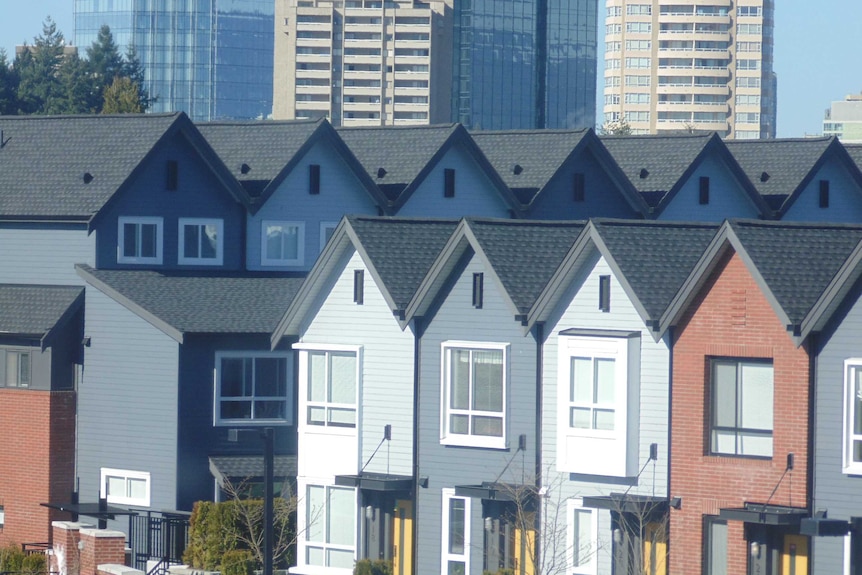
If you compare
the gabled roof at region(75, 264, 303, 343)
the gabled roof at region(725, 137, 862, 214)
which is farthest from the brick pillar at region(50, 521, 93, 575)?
the gabled roof at region(725, 137, 862, 214)

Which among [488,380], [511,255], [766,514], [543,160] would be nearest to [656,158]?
[543,160]

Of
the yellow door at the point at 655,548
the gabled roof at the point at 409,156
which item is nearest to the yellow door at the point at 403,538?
the yellow door at the point at 655,548

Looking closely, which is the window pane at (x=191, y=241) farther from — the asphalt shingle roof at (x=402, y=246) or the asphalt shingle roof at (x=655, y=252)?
the asphalt shingle roof at (x=655, y=252)

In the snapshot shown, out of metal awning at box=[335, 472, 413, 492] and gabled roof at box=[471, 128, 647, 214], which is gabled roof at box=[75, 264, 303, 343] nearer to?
metal awning at box=[335, 472, 413, 492]

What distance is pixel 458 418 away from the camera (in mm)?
39125

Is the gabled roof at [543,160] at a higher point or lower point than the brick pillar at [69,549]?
higher

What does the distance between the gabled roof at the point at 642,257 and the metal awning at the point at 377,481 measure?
4.91 m

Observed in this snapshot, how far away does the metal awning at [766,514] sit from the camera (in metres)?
33.5

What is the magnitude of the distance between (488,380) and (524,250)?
298cm

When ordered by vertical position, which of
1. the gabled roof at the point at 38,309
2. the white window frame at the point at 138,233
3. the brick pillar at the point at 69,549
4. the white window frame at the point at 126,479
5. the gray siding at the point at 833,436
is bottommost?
the brick pillar at the point at 69,549

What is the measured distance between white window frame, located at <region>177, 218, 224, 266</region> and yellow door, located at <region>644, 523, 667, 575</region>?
724 inches

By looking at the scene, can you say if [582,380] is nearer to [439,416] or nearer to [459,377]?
[459,377]

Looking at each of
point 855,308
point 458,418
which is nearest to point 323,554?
point 458,418

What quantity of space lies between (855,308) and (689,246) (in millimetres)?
4898
